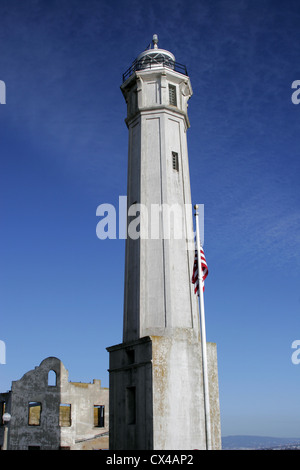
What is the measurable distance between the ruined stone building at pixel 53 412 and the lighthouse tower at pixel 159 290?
18268 mm

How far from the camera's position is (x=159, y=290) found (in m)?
24.6

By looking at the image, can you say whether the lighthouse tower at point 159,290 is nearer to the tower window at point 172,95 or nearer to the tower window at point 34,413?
the tower window at point 172,95

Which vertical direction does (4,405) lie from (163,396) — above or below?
above

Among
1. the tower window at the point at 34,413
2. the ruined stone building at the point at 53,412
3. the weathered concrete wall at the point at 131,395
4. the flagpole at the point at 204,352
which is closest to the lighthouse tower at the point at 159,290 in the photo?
the weathered concrete wall at the point at 131,395

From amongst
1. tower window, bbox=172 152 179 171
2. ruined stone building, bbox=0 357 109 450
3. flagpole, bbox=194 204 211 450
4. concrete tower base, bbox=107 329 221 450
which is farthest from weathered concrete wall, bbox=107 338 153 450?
ruined stone building, bbox=0 357 109 450

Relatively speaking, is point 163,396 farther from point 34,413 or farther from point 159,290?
point 34,413

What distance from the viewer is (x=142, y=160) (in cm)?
2773

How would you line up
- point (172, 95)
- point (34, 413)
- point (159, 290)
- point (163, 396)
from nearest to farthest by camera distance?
point (163, 396) < point (159, 290) < point (172, 95) < point (34, 413)

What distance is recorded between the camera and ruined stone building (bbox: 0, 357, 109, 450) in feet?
131

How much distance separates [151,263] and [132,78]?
1235cm

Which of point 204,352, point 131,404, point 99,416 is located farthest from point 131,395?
point 99,416

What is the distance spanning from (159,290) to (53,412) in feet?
71.5

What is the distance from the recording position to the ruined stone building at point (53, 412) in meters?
39.8
